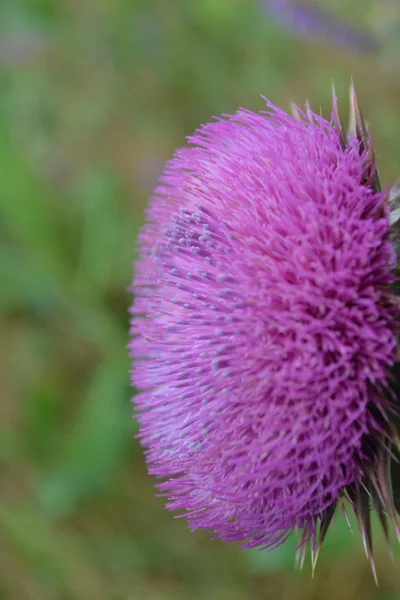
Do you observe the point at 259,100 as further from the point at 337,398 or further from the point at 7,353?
the point at 337,398

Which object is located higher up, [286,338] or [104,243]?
[104,243]

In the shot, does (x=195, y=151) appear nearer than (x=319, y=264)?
No

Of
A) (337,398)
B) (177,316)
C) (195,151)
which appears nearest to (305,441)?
(337,398)

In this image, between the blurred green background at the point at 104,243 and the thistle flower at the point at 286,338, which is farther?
the blurred green background at the point at 104,243

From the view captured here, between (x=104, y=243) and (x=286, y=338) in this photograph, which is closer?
(x=286, y=338)
